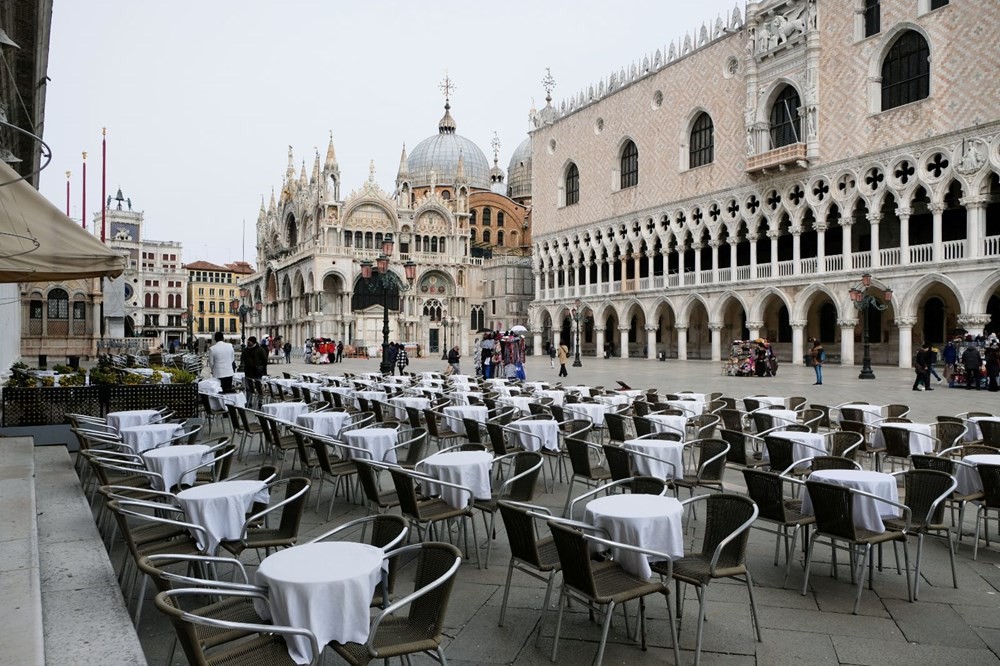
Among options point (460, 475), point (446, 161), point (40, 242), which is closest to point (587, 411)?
point (460, 475)

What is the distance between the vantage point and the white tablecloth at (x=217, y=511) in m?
4.61

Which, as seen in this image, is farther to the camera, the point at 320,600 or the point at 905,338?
the point at 905,338

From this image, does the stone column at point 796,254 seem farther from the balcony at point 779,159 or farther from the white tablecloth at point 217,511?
the white tablecloth at point 217,511

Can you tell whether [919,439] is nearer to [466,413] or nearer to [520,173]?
[466,413]

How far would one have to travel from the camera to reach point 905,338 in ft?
93.1

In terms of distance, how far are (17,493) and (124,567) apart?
212cm

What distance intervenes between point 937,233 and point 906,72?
6772 millimetres

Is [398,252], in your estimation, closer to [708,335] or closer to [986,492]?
[708,335]

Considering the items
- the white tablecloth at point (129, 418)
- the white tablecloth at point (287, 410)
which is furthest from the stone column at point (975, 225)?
the white tablecloth at point (129, 418)

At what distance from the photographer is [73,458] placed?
8898 millimetres

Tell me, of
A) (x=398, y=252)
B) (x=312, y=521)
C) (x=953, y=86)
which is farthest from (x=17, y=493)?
A: (x=398, y=252)

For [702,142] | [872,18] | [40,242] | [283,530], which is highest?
[872,18]

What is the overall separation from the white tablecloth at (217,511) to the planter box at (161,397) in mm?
6308

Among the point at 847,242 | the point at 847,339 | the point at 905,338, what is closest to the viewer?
the point at 905,338
